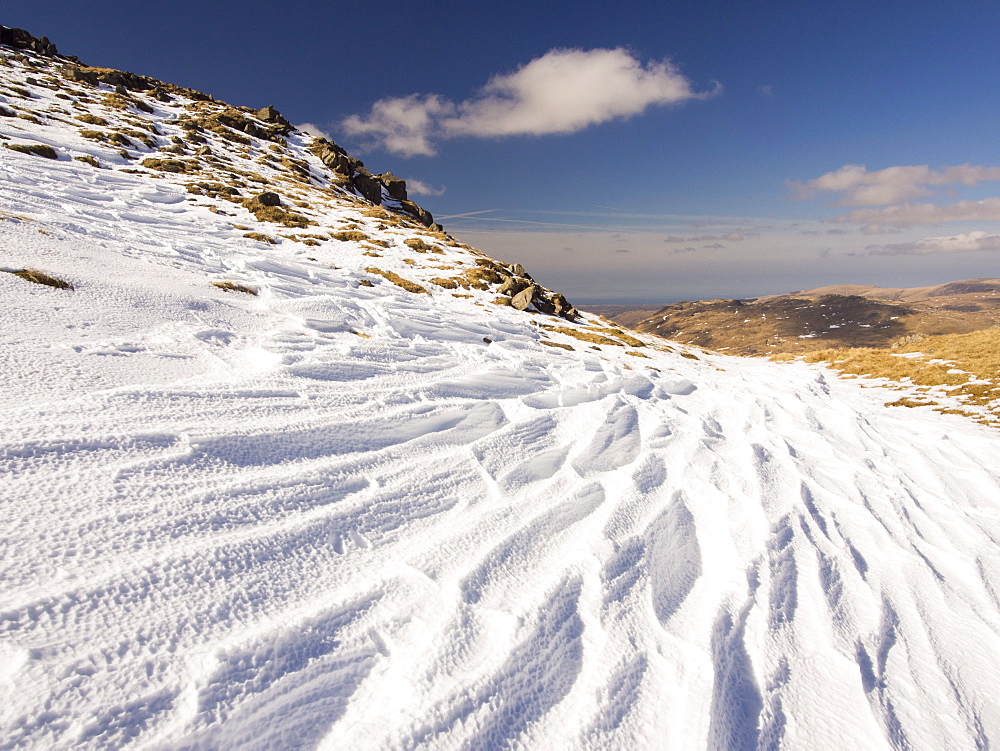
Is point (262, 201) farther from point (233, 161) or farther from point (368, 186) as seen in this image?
point (368, 186)

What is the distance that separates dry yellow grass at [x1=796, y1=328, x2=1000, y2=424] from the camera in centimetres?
922

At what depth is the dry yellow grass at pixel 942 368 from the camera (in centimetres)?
922

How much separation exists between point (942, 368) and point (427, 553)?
54.1 ft

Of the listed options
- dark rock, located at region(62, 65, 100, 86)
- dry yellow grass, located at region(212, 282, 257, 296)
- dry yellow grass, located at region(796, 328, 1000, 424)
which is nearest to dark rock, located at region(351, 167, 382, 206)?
dark rock, located at region(62, 65, 100, 86)

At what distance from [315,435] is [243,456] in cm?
55

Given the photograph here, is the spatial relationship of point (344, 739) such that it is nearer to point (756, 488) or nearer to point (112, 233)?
point (756, 488)

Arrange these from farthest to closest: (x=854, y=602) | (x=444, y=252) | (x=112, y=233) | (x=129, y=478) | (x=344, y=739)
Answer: (x=444, y=252), (x=112, y=233), (x=854, y=602), (x=129, y=478), (x=344, y=739)

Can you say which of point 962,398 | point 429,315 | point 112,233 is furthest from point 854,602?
point 112,233

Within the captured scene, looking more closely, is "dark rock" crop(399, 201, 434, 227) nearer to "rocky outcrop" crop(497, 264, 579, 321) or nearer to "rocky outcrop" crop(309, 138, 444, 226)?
"rocky outcrop" crop(309, 138, 444, 226)

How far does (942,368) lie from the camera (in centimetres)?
1219

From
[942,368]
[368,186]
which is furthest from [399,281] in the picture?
[368,186]

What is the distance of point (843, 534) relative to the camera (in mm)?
3643

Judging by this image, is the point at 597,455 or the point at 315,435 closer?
the point at 315,435

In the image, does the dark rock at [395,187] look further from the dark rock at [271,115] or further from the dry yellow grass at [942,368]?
the dry yellow grass at [942,368]
